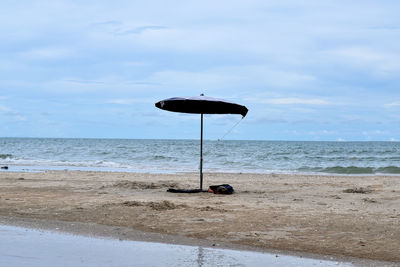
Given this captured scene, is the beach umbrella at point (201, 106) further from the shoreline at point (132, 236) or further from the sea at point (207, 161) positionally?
the sea at point (207, 161)

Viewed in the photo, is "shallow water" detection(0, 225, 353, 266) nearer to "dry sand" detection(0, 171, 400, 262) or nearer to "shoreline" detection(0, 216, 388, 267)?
"shoreline" detection(0, 216, 388, 267)

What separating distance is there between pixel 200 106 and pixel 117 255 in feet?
21.5

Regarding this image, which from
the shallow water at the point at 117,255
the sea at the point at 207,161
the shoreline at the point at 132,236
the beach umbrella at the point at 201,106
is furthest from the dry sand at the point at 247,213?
the sea at the point at 207,161

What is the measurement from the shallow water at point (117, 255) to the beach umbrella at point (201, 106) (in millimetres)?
5197

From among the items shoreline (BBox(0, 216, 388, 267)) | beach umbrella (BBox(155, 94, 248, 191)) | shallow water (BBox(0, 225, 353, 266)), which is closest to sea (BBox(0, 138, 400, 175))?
beach umbrella (BBox(155, 94, 248, 191))

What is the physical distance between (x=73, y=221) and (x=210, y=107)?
16.2 feet

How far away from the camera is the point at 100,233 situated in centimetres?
716

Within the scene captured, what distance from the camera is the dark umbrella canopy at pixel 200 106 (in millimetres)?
11266

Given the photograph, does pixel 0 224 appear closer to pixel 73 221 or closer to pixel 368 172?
pixel 73 221

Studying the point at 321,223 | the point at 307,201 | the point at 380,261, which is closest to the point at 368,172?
the point at 307,201

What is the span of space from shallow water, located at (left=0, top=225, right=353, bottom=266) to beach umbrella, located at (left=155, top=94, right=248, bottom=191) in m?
5.20

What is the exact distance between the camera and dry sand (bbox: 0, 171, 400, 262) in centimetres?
656

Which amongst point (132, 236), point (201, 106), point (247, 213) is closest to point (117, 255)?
point (132, 236)

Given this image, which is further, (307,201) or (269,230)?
(307,201)
